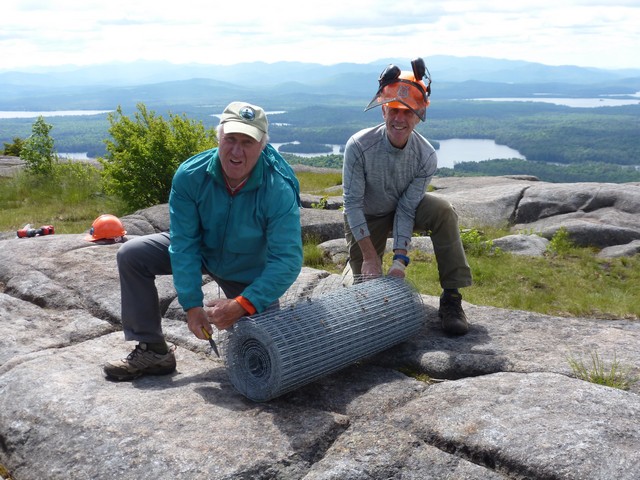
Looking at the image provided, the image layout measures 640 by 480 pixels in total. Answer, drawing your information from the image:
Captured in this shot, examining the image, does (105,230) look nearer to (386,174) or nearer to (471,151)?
(386,174)

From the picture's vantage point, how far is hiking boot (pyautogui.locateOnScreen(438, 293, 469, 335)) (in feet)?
19.5

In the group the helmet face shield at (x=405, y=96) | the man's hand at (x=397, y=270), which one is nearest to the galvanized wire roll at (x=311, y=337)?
the man's hand at (x=397, y=270)

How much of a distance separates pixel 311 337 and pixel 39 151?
15427 mm

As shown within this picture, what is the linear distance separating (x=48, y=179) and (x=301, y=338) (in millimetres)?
15043

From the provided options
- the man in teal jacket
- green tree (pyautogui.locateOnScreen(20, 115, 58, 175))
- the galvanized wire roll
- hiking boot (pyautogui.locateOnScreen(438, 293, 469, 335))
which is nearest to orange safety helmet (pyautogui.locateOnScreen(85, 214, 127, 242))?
the man in teal jacket

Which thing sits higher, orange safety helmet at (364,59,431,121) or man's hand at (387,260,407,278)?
orange safety helmet at (364,59,431,121)

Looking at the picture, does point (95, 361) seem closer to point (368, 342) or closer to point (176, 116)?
point (368, 342)

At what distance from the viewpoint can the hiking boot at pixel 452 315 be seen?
5.94m

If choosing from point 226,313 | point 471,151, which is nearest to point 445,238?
point 226,313

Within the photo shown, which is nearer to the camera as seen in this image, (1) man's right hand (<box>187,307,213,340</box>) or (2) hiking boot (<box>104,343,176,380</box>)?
(1) man's right hand (<box>187,307,213,340</box>)

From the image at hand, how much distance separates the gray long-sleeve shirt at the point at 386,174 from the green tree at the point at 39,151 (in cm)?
1392

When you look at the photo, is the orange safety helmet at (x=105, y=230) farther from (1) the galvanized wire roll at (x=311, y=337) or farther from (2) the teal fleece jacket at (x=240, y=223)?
(1) the galvanized wire roll at (x=311, y=337)

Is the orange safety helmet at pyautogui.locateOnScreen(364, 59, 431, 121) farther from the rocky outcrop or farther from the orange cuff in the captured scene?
the orange cuff

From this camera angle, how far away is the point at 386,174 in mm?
6305
